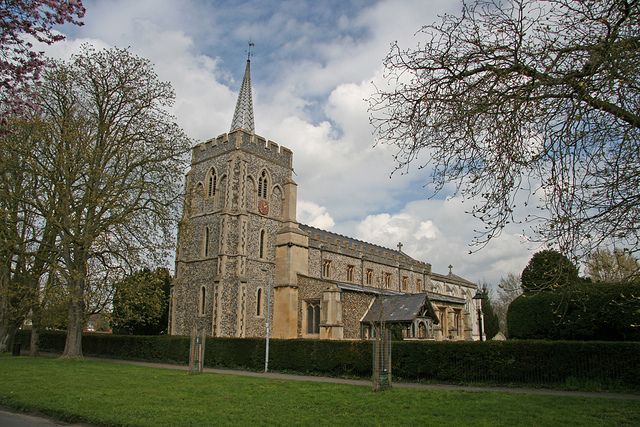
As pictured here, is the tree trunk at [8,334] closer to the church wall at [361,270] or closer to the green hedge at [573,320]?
the church wall at [361,270]

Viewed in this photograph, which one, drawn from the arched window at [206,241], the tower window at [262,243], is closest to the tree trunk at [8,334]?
the arched window at [206,241]

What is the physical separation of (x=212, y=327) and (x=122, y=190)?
12.4 m

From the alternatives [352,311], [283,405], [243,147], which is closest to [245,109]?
[243,147]

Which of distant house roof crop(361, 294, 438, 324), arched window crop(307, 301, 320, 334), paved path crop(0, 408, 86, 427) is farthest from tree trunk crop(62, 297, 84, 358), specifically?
distant house roof crop(361, 294, 438, 324)

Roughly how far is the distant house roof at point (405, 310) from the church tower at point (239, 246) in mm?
6036

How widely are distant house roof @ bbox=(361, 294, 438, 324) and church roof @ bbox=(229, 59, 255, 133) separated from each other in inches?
747

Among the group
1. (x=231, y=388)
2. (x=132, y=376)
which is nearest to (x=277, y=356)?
(x=132, y=376)

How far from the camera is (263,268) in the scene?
116 feet

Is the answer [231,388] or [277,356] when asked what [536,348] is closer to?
[231,388]

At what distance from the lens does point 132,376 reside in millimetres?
16531

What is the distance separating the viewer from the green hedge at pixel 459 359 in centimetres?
1440

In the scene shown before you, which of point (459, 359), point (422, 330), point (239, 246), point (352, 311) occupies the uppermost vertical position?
point (239, 246)

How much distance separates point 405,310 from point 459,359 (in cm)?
1166

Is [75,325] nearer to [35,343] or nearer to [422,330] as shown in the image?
[35,343]
